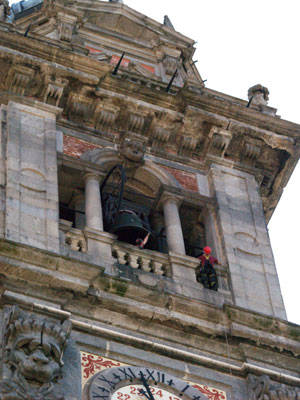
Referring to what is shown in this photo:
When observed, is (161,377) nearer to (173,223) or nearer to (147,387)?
(147,387)

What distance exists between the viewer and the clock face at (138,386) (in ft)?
53.5

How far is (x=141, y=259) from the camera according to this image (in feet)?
64.8

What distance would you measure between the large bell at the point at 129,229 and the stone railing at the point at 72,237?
42.4 inches

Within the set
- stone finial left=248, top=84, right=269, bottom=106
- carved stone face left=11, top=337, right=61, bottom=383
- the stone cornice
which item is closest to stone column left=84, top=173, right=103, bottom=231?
the stone cornice

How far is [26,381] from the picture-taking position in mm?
15617

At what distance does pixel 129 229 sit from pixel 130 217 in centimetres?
30

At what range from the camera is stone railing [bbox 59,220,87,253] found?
19.4 m

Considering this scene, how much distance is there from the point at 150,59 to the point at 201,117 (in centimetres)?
476

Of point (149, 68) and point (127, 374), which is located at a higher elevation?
point (149, 68)

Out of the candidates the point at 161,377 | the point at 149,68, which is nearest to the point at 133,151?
the point at 149,68

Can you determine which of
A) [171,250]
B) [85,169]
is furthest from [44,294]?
[85,169]

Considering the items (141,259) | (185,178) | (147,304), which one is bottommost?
(147,304)

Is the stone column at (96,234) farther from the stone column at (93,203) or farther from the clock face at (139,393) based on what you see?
the clock face at (139,393)

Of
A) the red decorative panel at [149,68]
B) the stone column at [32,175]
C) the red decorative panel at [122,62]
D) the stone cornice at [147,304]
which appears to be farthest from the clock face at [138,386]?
the red decorative panel at [149,68]
